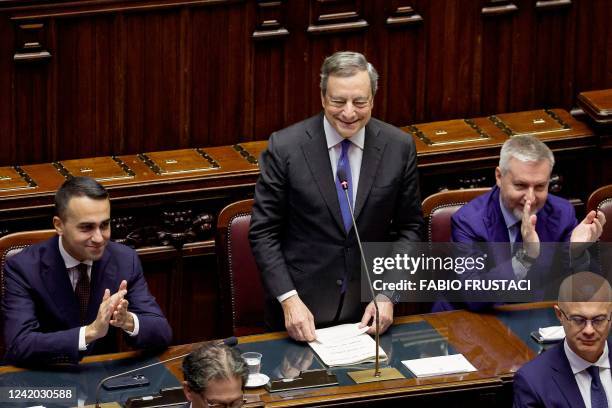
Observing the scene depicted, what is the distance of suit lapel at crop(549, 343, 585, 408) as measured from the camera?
15.7ft

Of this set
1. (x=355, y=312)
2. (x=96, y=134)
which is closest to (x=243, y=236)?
(x=355, y=312)

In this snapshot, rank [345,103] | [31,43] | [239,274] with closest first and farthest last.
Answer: [345,103] < [239,274] < [31,43]

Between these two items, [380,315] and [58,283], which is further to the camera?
[380,315]

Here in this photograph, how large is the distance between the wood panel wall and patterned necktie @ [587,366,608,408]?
220 cm

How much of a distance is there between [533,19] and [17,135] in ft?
7.65

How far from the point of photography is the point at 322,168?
17.3 feet

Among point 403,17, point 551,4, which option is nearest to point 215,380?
point 403,17

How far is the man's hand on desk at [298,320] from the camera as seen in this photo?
16.9ft

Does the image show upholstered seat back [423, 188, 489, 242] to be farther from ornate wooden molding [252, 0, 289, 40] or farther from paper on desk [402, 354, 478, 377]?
ornate wooden molding [252, 0, 289, 40]

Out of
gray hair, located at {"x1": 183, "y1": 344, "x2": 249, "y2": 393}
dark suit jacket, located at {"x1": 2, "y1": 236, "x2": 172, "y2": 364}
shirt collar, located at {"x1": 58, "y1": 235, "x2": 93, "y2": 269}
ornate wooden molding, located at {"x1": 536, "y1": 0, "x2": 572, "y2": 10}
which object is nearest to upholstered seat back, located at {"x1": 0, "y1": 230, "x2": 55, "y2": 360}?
dark suit jacket, located at {"x1": 2, "y1": 236, "x2": 172, "y2": 364}

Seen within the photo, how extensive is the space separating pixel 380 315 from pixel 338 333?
0.51 ft

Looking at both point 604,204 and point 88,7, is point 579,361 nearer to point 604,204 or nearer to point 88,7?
point 604,204

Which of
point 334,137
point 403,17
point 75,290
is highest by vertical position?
point 403,17

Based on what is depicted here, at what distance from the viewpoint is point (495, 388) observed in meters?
4.98
